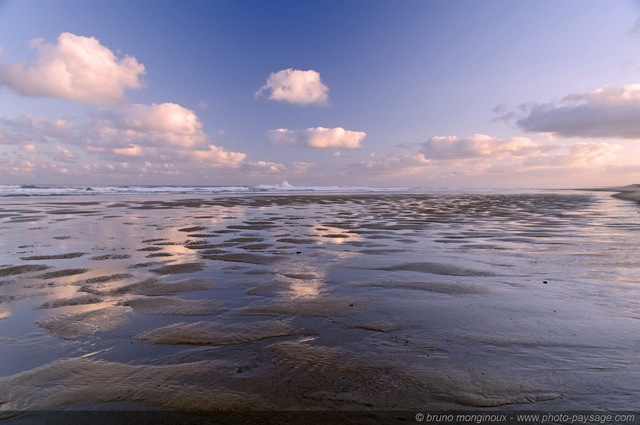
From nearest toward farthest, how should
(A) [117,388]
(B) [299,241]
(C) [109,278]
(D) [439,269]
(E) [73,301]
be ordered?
1. (A) [117,388]
2. (E) [73,301]
3. (C) [109,278]
4. (D) [439,269]
5. (B) [299,241]

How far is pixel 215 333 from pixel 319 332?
121 centimetres

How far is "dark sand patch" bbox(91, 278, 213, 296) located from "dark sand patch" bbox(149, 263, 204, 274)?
644 millimetres

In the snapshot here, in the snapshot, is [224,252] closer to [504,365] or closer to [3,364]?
[3,364]

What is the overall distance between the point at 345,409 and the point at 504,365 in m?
1.66

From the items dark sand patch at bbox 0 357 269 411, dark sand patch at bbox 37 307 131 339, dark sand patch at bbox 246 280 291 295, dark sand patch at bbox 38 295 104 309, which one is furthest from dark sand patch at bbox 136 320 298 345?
dark sand patch at bbox 38 295 104 309

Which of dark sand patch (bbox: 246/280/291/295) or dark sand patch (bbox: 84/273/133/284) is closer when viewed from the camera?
dark sand patch (bbox: 246/280/291/295)

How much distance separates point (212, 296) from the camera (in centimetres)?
534

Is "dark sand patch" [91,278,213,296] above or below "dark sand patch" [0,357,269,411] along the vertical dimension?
below

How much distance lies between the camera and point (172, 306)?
191 inches

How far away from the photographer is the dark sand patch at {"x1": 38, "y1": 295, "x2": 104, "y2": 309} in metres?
4.82

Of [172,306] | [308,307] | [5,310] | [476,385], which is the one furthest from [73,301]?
[476,385]

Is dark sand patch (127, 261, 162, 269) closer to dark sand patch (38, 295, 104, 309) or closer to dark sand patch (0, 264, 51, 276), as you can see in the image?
dark sand patch (0, 264, 51, 276)

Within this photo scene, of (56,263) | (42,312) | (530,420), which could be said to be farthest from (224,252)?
(530,420)

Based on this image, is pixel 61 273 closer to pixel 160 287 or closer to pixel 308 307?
pixel 160 287
